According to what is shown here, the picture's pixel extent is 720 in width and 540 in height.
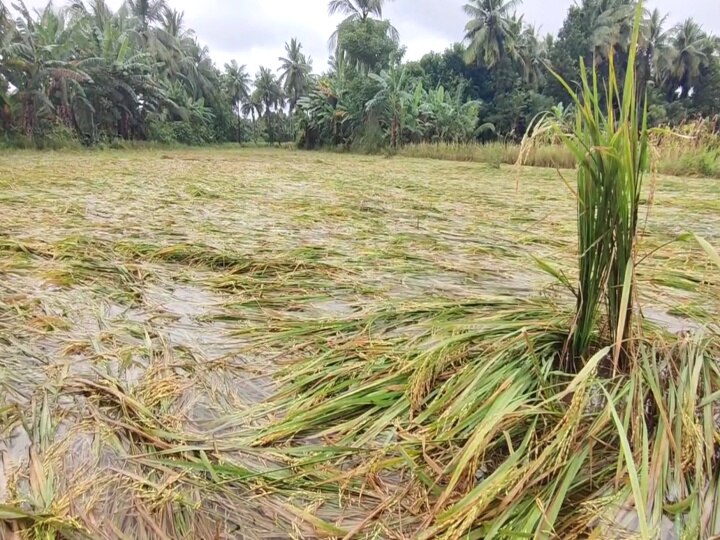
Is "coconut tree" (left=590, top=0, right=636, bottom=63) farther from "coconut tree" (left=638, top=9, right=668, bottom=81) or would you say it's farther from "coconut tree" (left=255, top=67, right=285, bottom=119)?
"coconut tree" (left=255, top=67, right=285, bottom=119)

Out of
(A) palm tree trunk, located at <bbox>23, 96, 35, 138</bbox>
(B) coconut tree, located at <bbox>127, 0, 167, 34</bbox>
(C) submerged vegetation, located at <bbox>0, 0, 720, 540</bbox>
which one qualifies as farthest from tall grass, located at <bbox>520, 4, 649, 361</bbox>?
(B) coconut tree, located at <bbox>127, 0, 167, 34</bbox>

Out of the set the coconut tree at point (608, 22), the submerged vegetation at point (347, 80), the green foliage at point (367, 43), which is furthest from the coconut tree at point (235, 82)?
the coconut tree at point (608, 22)

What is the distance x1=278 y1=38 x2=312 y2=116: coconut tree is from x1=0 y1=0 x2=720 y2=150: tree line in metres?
0.05

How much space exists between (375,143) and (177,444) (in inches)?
519

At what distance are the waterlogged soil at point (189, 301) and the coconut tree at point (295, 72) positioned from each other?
2099cm

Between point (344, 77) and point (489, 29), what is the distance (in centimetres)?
562

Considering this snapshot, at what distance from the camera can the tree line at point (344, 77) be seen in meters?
10.6

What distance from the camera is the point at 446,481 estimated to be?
2.15 feet

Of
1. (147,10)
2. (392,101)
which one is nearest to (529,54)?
(392,101)

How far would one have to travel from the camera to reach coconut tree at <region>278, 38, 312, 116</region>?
2212cm

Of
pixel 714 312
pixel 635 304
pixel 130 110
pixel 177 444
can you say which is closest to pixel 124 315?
pixel 177 444

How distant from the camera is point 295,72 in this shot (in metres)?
22.2

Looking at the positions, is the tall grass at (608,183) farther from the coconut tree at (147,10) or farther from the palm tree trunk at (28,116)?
the coconut tree at (147,10)

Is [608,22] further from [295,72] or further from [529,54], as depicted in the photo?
[295,72]
